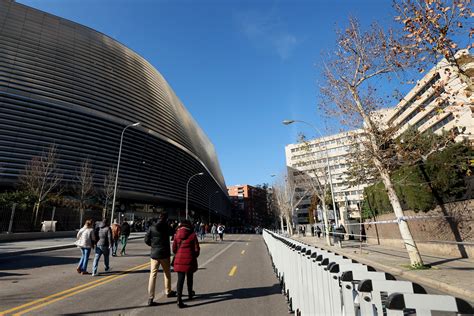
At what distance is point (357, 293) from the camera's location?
8.25ft

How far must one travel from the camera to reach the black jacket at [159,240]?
6.65m

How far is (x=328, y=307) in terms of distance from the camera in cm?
295

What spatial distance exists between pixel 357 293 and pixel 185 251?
4.54m

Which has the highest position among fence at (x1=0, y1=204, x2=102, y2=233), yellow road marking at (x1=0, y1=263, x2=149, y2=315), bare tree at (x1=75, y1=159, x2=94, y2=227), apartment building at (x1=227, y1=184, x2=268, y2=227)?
apartment building at (x1=227, y1=184, x2=268, y2=227)

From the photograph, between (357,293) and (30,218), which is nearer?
(357,293)

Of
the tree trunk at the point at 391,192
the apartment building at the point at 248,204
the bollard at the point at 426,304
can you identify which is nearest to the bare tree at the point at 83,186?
the tree trunk at the point at 391,192

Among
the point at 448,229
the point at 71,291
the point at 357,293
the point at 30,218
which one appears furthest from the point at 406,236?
the point at 30,218

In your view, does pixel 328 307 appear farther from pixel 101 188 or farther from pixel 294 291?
pixel 101 188

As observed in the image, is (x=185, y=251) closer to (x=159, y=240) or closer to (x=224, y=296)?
(x=159, y=240)

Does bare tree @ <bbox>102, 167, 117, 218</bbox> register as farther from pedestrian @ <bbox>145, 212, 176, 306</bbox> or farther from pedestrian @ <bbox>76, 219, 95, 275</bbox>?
pedestrian @ <bbox>145, 212, 176, 306</bbox>

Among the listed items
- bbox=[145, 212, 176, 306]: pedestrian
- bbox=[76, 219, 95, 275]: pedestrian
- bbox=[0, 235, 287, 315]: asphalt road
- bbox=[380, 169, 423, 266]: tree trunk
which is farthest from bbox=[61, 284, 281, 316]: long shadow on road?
bbox=[380, 169, 423, 266]: tree trunk

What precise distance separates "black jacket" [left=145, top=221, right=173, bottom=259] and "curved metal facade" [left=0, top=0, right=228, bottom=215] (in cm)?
4195

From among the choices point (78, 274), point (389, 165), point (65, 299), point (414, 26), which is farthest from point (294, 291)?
point (389, 165)

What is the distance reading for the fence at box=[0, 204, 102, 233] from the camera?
22766mm
